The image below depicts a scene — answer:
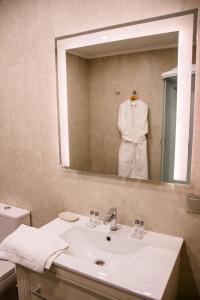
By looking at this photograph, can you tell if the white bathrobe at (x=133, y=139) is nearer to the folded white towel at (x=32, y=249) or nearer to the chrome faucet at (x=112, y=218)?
the chrome faucet at (x=112, y=218)

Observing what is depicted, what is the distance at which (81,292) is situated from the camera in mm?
974

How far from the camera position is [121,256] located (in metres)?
1.21

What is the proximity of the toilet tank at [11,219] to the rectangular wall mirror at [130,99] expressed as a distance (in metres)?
0.55

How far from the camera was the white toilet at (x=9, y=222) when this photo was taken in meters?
1.49

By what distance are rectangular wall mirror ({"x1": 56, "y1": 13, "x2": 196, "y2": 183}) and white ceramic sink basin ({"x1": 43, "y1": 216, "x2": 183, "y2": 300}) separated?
1.06 feet

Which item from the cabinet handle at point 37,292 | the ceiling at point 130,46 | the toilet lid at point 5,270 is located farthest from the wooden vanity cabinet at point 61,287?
the ceiling at point 130,46

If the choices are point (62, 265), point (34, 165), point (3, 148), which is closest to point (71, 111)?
point (34, 165)

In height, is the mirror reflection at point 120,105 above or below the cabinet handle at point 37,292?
above

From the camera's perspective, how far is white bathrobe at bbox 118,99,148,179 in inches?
48.9

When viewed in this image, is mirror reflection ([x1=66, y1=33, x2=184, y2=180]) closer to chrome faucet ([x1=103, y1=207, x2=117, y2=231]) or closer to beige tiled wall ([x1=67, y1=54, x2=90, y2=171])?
beige tiled wall ([x1=67, y1=54, x2=90, y2=171])

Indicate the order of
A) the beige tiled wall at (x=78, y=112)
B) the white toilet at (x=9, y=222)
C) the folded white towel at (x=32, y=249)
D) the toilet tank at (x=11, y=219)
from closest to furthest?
the folded white towel at (x=32, y=249) < the beige tiled wall at (x=78, y=112) < the white toilet at (x=9, y=222) < the toilet tank at (x=11, y=219)

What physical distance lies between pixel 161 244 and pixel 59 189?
2.44ft

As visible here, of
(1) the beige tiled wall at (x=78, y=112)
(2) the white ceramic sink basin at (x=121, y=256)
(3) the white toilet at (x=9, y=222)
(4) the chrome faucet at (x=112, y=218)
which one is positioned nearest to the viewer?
(2) the white ceramic sink basin at (x=121, y=256)

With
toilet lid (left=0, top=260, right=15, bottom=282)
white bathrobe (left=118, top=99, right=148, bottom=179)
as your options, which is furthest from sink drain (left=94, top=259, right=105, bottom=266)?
toilet lid (left=0, top=260, right=15, bottom=282)
